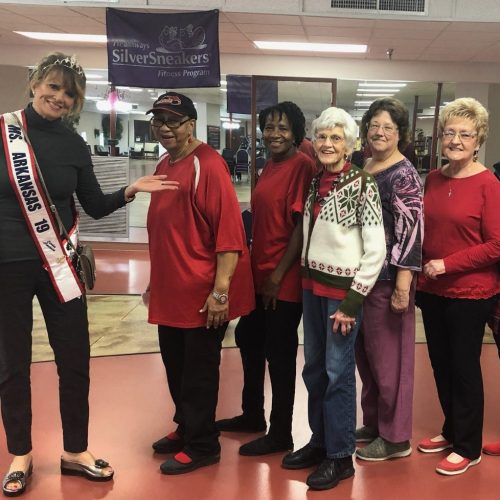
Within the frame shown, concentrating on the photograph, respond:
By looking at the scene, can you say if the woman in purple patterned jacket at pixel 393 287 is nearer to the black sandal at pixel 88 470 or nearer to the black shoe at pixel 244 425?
the black shoe at pixel 244 425

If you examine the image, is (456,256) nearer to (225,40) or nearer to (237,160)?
(225,40)

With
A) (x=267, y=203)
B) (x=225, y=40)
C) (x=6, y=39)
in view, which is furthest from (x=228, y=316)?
(x=6, y=39)

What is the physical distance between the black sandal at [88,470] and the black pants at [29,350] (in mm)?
67

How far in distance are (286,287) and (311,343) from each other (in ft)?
0.85

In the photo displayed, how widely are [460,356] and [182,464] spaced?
1.27m

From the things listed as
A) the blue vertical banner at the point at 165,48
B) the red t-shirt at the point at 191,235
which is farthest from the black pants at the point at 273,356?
the blue vertical banner at the point at 165,48

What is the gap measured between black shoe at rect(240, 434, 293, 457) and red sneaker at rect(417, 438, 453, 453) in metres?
0.64

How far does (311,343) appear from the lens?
2.33 m

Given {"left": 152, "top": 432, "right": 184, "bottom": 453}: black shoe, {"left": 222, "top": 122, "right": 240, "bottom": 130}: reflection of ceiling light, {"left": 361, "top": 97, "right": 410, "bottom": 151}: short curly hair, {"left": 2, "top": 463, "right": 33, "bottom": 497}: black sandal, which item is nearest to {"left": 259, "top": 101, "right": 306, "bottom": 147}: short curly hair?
{"left": 361, "top": 97, "right": 410, "bottom": 151}: short curly hair

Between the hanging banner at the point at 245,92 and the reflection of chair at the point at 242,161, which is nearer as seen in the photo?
the hanging banner at the point at 245,92

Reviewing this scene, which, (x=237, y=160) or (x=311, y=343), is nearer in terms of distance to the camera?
(x=311, y=343)

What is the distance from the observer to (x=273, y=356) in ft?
8.18

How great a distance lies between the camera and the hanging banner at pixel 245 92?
23.9 ft

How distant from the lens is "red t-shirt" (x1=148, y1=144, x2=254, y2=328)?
7.32 ft
